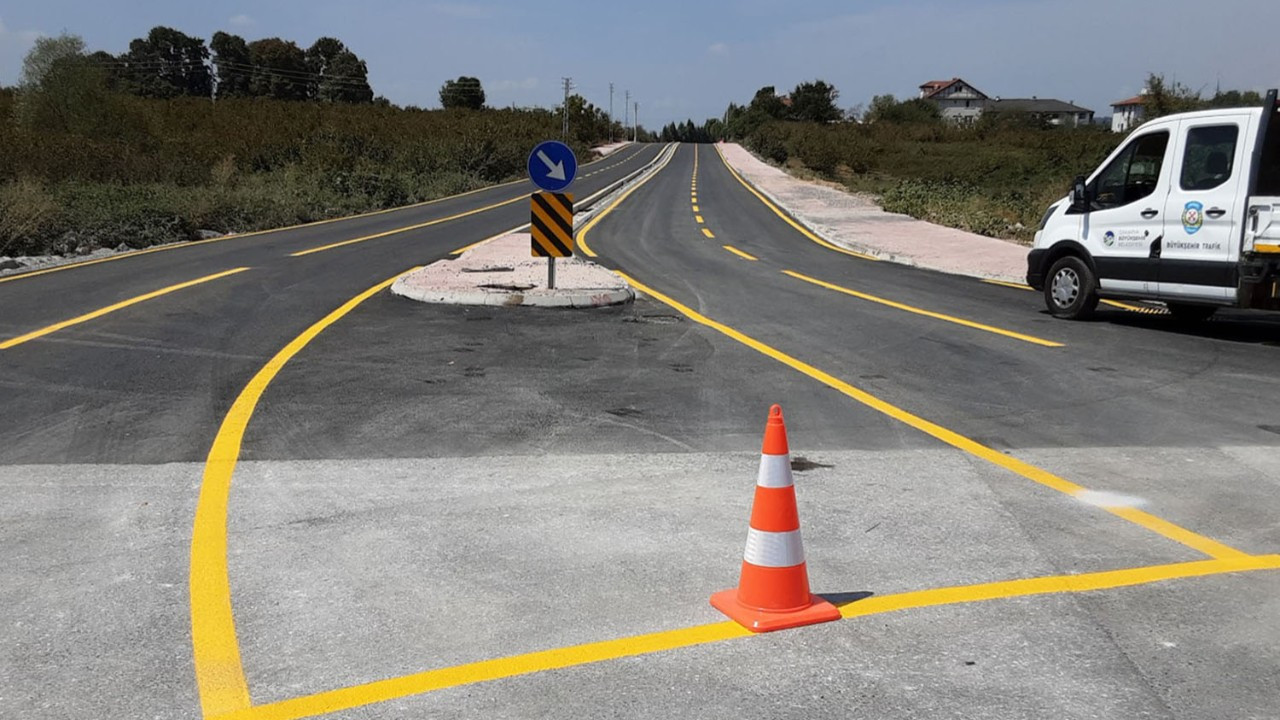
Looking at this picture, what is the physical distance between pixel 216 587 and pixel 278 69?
493 feet

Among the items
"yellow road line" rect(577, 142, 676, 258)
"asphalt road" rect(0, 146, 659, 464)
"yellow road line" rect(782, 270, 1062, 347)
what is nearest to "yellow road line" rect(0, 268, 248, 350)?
"asphalt road" rect(0, 146, 659, 464)

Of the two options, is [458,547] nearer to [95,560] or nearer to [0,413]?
[95,560]

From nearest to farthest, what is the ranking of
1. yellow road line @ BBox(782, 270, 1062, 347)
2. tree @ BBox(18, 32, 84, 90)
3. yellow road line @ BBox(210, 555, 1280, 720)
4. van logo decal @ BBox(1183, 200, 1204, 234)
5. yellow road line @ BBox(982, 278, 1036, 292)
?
yellow road line @ BBox(210, 555, 1280, 720)
van logo decal @ BBox(1183, 200, 1204, 234)
yellow road line @ BBox(782, 270, 1062, 347)
yellow road line @ BBox(982, 278, 1036, 292)
tree @ BBox(18, 32, 84, 90)

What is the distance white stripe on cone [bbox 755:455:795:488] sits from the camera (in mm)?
4013

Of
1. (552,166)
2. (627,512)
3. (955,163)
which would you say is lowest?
(627,512)

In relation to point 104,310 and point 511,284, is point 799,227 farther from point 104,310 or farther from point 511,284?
point 104,310

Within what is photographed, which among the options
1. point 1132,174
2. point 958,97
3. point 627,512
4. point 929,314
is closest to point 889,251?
point 929,314

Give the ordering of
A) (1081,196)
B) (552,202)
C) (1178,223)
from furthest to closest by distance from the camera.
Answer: (552,202) → (1081,196) → (1178,223)

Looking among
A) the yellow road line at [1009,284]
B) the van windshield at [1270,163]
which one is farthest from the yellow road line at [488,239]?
the van windshield at [1270,163]

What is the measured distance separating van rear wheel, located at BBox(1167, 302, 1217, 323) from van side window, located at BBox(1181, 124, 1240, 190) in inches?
78.9

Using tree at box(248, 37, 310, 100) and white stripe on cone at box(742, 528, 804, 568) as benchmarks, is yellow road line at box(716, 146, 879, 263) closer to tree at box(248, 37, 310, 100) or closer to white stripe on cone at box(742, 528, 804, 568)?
white stripe on cone at box(742, 528, 804, 568)

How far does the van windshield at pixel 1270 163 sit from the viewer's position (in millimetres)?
9906

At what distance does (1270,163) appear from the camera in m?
9.95

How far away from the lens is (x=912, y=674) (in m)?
3.44
